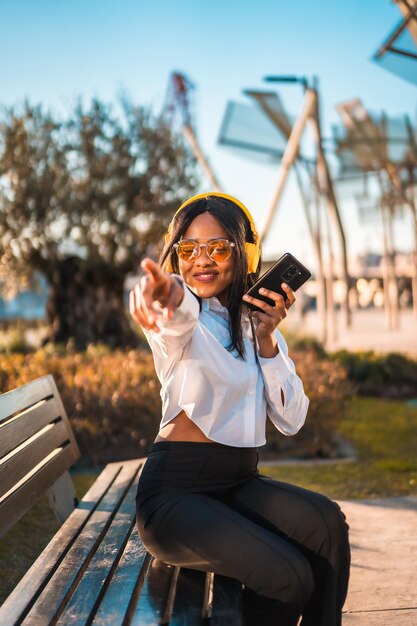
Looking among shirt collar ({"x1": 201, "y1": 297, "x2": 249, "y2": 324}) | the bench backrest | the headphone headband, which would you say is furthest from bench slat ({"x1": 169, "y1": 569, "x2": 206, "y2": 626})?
the headphone headband

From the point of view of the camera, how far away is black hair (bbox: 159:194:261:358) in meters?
2.44

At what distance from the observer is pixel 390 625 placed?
2719 millimetres

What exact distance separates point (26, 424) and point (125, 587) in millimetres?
1016

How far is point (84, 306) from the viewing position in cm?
1364

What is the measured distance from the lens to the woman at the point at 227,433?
199 cm

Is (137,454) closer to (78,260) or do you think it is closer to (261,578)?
(261,578)

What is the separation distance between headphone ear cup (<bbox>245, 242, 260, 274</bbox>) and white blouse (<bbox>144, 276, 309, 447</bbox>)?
26cm

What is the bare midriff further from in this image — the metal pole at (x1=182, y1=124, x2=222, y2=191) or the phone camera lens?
the metal pole at (x1=182, y1=124, x2=222, y2=191)

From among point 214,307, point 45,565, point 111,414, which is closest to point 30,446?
point 45,565

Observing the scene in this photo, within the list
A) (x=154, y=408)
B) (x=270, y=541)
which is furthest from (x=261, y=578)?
(x=154, y=408)

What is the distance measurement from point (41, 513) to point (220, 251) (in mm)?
2915

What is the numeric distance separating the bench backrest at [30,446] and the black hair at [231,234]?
32.7 inches

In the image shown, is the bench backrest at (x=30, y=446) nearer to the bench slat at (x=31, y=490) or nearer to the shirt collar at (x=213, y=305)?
the bench slat at (x=31, y=490)

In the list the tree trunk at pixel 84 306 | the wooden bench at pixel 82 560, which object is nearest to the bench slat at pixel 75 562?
the wooden bench at pixel 82 560
